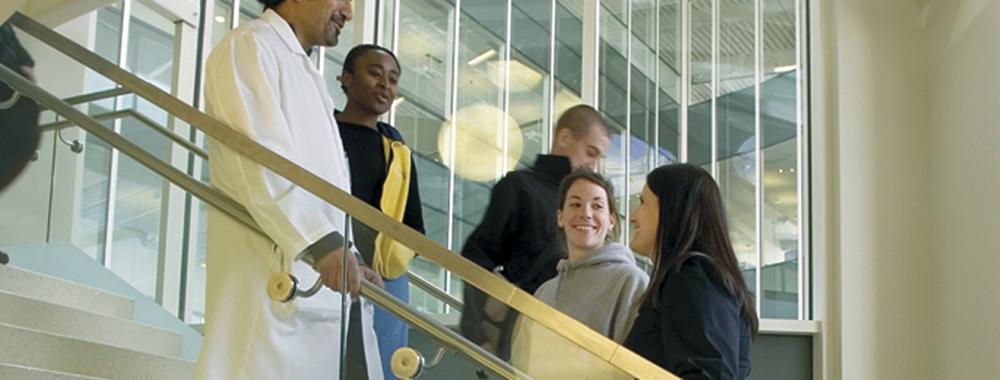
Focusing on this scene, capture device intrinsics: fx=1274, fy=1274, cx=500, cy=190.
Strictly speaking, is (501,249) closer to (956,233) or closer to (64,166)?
(64,166)

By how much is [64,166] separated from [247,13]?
4471mm

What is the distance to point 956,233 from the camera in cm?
691

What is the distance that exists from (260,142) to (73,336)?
65.3 inches

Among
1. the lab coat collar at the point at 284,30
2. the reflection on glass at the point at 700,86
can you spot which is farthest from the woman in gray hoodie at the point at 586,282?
the reflection on glass at the point at 700,86

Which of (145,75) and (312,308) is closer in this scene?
(312,308)

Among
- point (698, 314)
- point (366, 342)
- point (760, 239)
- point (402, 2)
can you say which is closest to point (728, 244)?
point (698, 314)

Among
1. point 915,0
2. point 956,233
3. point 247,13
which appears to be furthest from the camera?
point 247,13

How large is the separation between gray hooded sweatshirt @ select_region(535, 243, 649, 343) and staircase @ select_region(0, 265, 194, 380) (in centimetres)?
116

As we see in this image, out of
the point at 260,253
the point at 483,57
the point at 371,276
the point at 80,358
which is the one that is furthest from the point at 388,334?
the point at 483,57

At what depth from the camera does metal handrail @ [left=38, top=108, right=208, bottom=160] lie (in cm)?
383

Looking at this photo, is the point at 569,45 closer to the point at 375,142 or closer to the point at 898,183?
the point at 898,183

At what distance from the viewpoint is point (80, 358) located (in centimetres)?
Result: 391

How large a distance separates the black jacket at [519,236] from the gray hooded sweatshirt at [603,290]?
1.51 feet

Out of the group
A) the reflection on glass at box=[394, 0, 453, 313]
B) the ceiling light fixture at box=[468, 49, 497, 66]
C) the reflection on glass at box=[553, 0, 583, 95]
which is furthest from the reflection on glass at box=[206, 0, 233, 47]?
the reflection on glass at box=[553, 0, 583, 95]
